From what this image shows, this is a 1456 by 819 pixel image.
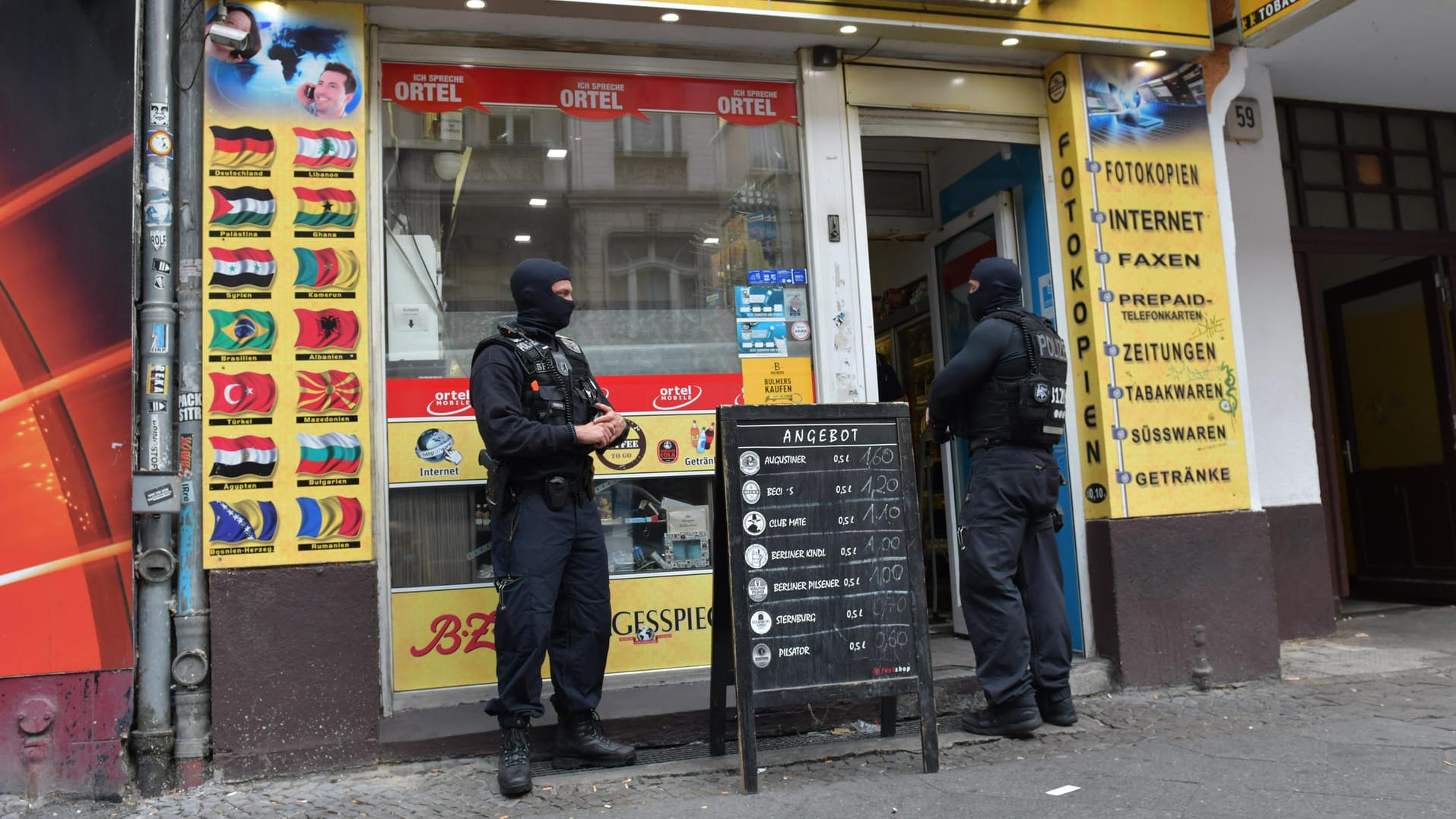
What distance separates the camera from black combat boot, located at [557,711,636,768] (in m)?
4.29

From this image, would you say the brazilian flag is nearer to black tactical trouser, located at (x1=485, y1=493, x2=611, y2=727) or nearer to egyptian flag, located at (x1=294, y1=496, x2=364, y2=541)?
egyptian flag, located at (x1=294, y1=496, x2=364, y2=541)

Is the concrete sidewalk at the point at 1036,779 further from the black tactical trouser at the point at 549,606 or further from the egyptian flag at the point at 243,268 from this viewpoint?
the egyptian flag at the point at 243,268

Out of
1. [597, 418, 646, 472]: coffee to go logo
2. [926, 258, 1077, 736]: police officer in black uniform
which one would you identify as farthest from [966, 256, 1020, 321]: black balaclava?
[597, 418, 646, 472]: coffee to go logo

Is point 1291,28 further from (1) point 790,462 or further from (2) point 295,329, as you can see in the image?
(2) point 295,329

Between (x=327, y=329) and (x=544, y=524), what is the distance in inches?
52.4

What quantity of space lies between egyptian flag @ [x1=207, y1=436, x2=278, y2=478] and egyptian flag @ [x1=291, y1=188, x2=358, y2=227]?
96 cm

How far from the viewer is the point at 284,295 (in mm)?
4504

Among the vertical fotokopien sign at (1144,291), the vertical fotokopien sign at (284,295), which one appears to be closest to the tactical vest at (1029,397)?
the vertical fotokopien sign at (1144,291)

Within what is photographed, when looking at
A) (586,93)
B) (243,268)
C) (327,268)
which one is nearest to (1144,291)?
(586,93)

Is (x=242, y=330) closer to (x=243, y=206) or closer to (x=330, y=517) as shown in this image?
(x=243, y=206)

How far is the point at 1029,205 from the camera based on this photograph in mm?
6074

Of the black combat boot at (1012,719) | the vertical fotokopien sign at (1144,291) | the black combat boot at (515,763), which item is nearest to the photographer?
the black combat boot at (515,763)

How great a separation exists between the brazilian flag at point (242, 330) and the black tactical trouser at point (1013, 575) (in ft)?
10.4

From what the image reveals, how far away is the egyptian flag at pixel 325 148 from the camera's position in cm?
460
